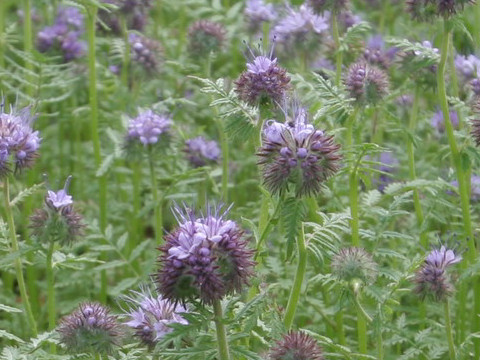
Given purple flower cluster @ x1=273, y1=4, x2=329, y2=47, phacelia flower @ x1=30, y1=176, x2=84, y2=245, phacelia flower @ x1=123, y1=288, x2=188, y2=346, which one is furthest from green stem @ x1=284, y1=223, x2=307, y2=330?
purple flower cluster @ x1=273, y1=4, x2=329, y2=47

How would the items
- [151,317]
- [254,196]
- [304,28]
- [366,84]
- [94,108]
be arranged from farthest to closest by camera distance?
[254,196] < [304,28] < [94,108] < [366,84] < [151,317]

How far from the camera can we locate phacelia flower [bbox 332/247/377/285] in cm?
384

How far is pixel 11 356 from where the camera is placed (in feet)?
12.1

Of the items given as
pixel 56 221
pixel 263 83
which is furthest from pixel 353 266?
pixel 56 221

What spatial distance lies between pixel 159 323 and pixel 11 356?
0.61 meters

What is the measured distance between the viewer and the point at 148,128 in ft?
18.8

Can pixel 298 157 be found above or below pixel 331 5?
below

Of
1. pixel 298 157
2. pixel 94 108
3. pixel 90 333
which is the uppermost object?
pixel 94 108

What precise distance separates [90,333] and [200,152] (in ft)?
8.48

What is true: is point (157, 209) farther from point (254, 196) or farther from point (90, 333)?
point (90, 333)

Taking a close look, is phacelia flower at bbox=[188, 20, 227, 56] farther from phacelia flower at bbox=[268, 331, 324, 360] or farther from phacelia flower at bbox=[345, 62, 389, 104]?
phacelia flower at bbox=[268, 331, 324, 360]

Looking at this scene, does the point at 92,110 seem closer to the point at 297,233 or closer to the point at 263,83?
the point at 263,83

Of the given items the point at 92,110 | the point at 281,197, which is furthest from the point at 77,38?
the point at 281,197

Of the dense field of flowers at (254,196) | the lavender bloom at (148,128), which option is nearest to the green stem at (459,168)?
the dense field of flowers at (254,196)
